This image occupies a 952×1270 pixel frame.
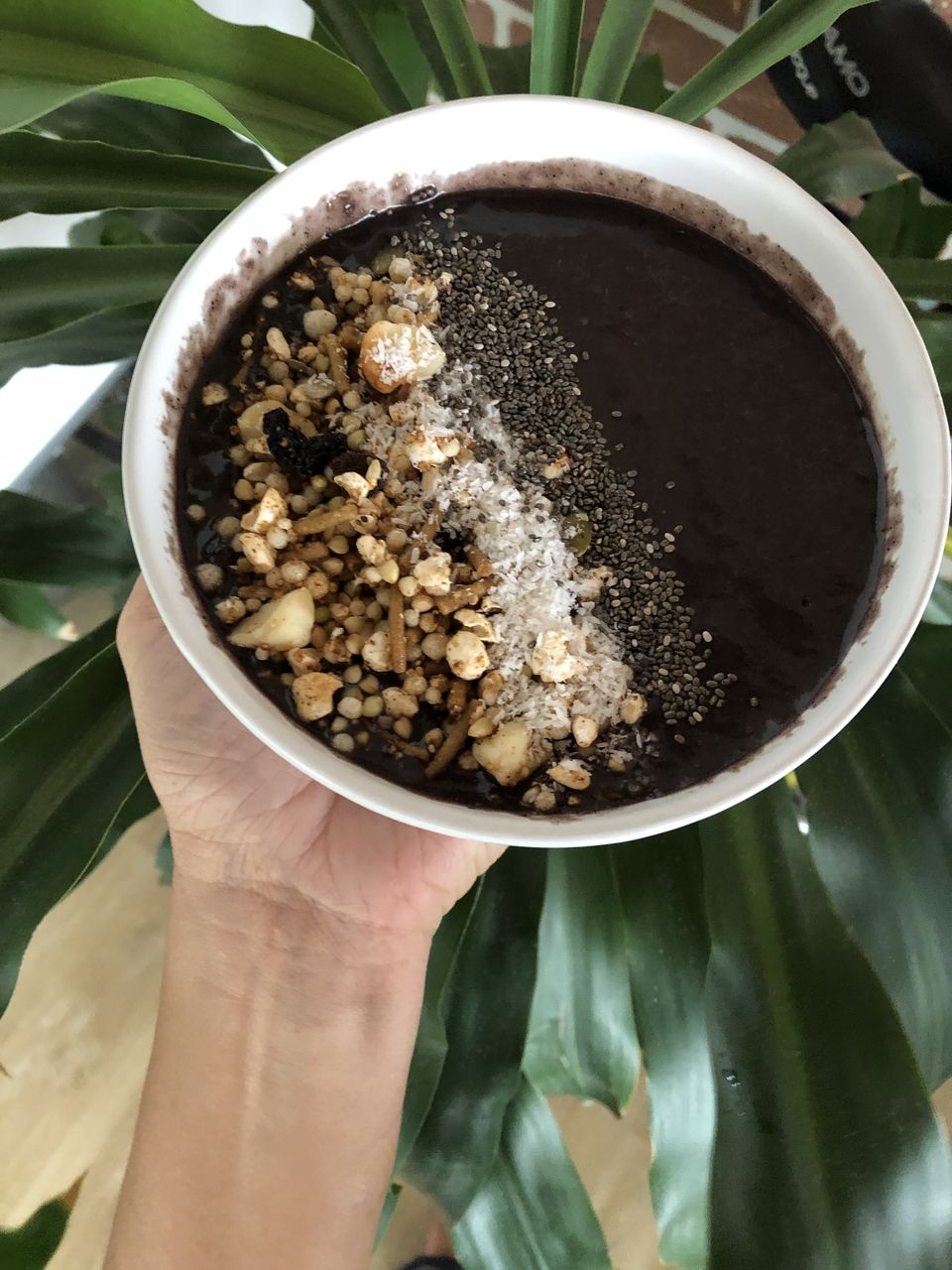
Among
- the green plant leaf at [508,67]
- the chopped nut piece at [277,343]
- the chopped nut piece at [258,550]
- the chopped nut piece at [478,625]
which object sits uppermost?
the green plant leaf at [508,67]

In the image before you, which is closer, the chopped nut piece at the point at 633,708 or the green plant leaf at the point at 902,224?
the chopped nut piece at the point at 633,708

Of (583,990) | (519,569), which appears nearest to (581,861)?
(583,990)

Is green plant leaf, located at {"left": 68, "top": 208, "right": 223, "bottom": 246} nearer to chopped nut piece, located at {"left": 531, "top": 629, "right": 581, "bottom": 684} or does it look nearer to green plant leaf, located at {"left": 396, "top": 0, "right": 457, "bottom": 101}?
green plant leaf, located at {"left": 396, "top": 0, "right": 457, "bottom": 101}

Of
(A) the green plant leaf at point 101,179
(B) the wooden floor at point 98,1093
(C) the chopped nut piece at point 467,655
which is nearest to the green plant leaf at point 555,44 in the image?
(A) the green plant leaf at point 101,179

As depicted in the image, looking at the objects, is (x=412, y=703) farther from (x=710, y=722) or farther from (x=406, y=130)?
(x=406, y=130)

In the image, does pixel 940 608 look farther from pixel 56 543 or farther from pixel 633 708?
pixel 56 543

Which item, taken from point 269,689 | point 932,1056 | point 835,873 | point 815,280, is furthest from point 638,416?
point 932,1056

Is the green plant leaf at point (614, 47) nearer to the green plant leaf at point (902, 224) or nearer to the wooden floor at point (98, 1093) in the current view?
the green plant leaf at point (902, 224)
